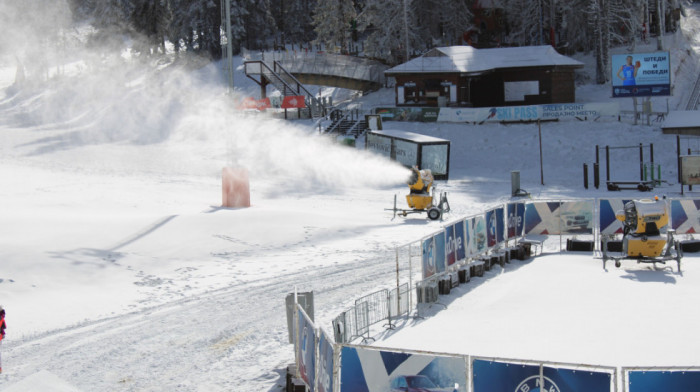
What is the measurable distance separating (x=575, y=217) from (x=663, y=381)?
16.3 m

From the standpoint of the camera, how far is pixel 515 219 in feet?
77.1

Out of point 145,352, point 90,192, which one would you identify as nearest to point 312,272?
point 145,352

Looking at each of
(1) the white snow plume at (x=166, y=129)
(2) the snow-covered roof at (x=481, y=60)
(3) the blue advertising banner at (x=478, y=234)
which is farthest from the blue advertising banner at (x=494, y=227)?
(2) the snow-covered roof at (x=481, y=60)

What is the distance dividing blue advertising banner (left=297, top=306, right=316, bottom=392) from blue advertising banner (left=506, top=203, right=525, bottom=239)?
11.9 meters

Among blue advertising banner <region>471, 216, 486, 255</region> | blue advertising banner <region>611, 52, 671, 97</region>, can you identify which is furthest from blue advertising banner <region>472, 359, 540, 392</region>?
blue advertising banner <region>611, 52, 671, 97</region>

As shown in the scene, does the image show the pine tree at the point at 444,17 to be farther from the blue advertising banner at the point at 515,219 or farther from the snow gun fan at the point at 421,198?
the blue advertising banner at the point at 515,219

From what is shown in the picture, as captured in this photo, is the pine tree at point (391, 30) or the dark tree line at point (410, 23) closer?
the dark tree line at point (410, 23)

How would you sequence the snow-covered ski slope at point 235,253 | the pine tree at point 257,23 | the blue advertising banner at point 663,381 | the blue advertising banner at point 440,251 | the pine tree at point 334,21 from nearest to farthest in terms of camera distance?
the blue advertising banner at point 663,381 < the snow-covered ski slope at point 235,253 < the blue advertising banner at point 440,251 < the pine tree at point 334,21 < the pine tree at point 257,23

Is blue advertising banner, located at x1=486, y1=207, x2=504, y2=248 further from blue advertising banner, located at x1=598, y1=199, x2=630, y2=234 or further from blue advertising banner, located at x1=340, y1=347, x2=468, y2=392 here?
blue advertising banner, located at x1=340, y1=347, x2=468, y2=392

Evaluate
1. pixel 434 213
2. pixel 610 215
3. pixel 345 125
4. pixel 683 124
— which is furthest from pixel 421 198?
pixel 683 124

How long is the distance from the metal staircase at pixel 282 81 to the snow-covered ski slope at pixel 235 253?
88.0 inches

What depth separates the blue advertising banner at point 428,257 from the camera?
1830 cm

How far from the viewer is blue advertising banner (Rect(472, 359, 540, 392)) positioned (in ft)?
29.1

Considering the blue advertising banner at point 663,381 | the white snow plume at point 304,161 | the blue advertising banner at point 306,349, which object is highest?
the white snow plume at point 304,161
